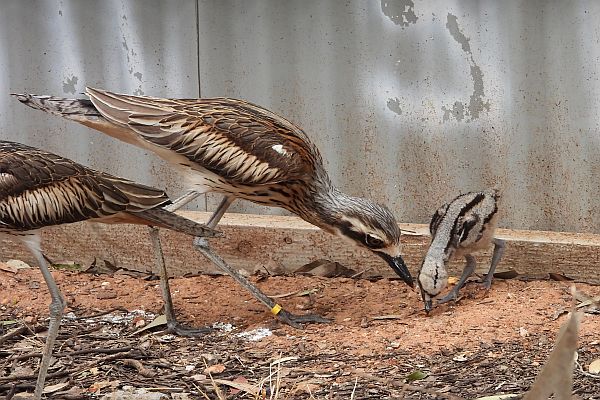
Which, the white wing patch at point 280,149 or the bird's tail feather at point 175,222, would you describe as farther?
the white wing patch at point 280,149

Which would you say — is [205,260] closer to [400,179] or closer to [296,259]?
[296,259]

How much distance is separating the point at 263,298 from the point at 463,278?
139 cm

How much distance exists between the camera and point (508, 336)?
5.57 m

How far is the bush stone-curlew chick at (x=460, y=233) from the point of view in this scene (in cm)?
632

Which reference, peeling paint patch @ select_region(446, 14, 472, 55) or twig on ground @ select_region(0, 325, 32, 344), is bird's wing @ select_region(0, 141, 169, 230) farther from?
peeling paint patch @ select_region(446, 14, 472, 55)

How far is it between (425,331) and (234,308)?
4.90ft

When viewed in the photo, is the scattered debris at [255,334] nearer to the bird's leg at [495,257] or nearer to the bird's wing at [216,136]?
the bird's wing at [216,136]

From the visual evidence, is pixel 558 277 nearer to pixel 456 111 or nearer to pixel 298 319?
pixel 456 111

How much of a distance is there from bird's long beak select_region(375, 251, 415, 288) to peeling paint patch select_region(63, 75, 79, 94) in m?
2.62

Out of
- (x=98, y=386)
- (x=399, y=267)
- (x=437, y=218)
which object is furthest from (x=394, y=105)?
(x=98, y=386)

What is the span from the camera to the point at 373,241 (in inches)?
253

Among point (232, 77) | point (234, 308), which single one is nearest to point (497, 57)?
point (232, 77)

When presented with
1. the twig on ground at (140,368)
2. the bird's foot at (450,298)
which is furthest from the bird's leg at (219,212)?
the bird's foot at (450,298)

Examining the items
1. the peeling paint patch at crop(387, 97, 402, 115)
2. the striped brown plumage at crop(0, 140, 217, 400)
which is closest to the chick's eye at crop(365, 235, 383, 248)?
the peeling paint patch at crop(387, 97, 402, 115)
